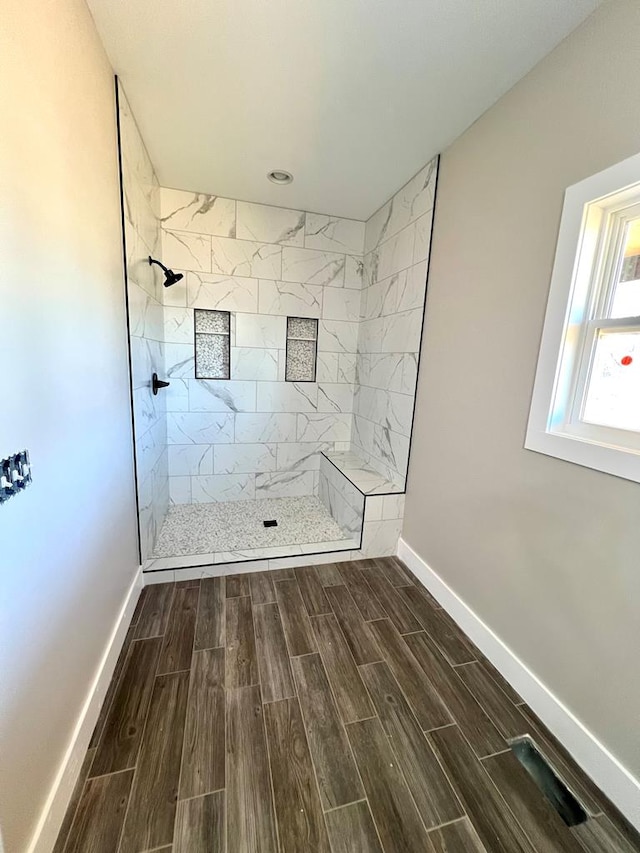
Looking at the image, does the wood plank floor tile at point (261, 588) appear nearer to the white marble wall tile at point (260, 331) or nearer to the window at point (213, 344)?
the window at point (213, 344)

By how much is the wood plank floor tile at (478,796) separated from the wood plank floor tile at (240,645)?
774 millimetres

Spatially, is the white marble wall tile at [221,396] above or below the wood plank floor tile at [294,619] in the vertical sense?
above

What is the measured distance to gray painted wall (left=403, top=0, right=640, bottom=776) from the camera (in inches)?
43.4

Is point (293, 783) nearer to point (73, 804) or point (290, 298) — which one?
point (73, 804)

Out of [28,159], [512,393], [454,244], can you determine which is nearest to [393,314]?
[454,244]

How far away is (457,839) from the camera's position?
98 cm

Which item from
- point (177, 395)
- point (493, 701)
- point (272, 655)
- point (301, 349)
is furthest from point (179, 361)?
point (493, 701)

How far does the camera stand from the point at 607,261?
122 centimetres

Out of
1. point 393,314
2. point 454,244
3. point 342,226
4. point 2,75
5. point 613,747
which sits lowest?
point 613,747

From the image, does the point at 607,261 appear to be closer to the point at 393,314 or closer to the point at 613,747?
the point at 393,314

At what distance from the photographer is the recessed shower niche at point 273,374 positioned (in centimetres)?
225

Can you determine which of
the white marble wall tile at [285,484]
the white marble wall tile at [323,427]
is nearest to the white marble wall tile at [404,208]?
the white marble wall tile at [323,427]

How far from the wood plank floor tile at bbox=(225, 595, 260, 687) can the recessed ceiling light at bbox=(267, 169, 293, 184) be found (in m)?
2.77

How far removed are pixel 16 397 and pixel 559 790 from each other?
204 cm
